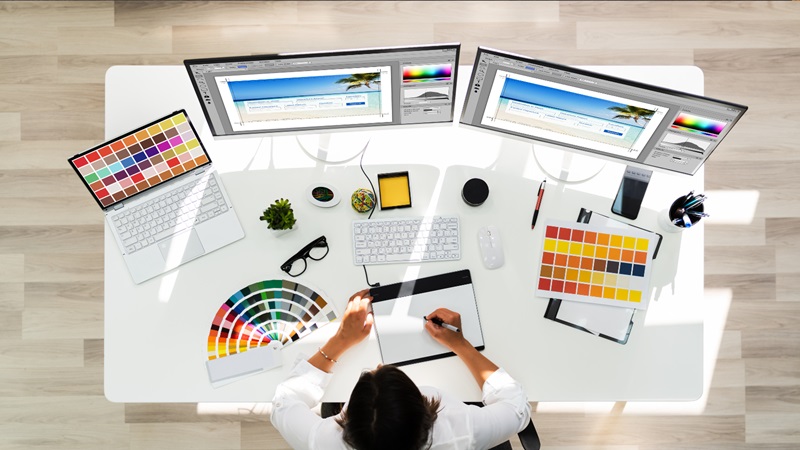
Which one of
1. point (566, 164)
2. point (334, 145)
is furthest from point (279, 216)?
point (566, 164)

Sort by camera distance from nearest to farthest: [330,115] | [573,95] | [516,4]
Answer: [573,95] → [330,115] → [516,4]

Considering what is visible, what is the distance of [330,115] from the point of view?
5.61ft

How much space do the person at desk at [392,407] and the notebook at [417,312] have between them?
0.12 feet

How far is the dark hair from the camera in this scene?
139cm

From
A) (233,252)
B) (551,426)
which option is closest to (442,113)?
(233,252)

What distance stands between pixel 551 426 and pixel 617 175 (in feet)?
4.18

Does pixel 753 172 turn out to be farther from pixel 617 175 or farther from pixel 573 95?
pixel 573 95

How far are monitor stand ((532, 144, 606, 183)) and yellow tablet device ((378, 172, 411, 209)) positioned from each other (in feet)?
1.44

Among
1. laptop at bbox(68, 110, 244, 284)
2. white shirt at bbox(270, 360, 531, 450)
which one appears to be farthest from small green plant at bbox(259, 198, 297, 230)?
white shirt at bbox(270, 360, 531, 450)

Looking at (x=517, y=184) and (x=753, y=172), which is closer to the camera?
(x=517, y=184)

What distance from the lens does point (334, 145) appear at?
189cm

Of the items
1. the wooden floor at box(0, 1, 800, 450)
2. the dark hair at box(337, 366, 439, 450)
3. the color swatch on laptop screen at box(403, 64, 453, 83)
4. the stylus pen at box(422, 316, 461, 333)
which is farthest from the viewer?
the wooden floor at box(0, 1, 800, 450)

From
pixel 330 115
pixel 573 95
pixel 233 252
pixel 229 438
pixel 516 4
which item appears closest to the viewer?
pixel 573 95

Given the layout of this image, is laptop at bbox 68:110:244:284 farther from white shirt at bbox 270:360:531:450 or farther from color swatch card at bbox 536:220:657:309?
color swatch card at bbox 536:220:657:309
